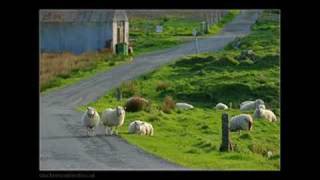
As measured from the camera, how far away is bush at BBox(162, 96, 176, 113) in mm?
22031

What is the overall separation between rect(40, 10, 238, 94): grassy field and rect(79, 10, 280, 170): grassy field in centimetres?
182

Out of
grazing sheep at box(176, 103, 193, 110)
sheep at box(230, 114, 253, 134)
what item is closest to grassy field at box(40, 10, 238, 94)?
grazing sheep at box(176, 103, 193, 110)

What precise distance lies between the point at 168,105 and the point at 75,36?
735 centimetres

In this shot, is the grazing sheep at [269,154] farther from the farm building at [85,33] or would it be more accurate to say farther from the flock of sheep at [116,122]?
the farm building at [85,33]

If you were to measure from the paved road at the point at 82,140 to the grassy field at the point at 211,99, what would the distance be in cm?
50

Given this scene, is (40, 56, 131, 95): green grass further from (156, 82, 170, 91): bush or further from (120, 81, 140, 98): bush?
(156, 82, 170, 91): bush

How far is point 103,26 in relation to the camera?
93.4 ft

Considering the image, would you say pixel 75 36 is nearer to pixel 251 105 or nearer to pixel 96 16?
pixel 96 16

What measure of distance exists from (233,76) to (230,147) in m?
11.0

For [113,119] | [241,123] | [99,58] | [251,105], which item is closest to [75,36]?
[99,58]

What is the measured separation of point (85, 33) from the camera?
93.5 feet

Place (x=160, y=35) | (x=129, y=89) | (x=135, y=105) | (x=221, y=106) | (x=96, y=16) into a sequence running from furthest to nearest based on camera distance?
(x=160, y=35) < (x=96, y=16) < (x=129, y=89) < (x=221, y=106) < (x=135, y=105)

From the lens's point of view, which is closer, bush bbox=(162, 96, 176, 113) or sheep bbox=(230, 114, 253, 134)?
sheep bbox=(230, 114, 253, 134)
